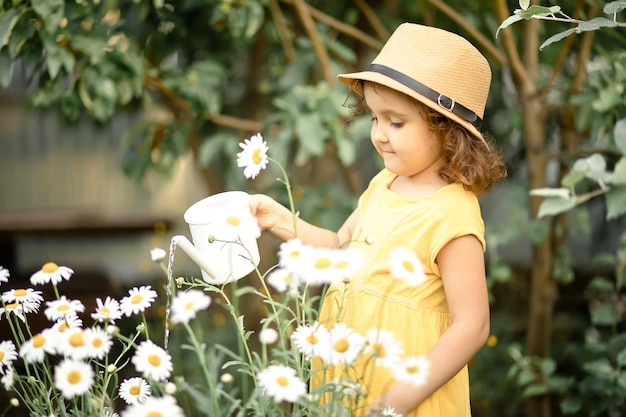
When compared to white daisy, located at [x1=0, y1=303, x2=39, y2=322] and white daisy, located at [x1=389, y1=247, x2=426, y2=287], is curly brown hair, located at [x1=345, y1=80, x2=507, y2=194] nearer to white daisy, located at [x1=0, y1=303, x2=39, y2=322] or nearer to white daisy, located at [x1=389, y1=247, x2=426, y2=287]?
white daisy, located at [x1=389, y1=247, x2=426, y2=287]

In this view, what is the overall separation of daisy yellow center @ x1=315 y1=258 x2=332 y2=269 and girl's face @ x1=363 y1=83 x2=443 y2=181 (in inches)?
17.7

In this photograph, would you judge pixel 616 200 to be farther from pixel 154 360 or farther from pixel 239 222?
pixel 154 360

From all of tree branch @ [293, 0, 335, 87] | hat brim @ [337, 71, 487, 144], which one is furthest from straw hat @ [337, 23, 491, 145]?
tree branch @ [293, 0, 335, 87]

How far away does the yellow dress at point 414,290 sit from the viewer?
134 centimetres

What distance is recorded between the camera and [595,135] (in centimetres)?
204

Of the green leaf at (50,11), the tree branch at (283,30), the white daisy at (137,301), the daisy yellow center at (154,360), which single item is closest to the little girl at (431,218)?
the white daisy at (137,301)

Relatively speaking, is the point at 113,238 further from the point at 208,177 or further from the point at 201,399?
the point at 201,399

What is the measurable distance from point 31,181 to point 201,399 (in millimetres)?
4710

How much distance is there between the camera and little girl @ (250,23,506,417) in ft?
4.27

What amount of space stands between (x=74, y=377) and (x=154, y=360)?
11 cm

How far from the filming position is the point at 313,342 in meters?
1.09

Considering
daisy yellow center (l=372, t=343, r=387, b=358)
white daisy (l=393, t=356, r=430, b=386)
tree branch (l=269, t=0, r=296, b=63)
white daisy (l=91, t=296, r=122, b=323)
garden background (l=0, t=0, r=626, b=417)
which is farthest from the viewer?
tree branch (l=269, t=0, r=296, b=63)

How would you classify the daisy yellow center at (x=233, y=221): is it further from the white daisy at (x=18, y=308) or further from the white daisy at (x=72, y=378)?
the white daisy at (x=18, y=308)

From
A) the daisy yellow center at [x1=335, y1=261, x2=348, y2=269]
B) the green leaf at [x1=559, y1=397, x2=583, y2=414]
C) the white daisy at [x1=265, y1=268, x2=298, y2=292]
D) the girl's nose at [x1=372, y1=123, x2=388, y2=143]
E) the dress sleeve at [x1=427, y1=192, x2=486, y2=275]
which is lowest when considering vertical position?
the green leaf at [x1=559, y1=397, x2=583, y2=414]
